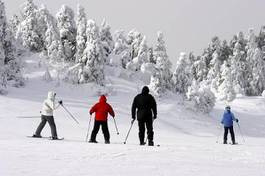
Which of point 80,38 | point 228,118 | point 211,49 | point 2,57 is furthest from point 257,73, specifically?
point 228,118

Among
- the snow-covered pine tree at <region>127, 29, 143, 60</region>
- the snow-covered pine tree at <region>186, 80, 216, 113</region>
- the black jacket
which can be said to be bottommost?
the snow-covered pine tree at <region>186, 80, 216, 113</region>

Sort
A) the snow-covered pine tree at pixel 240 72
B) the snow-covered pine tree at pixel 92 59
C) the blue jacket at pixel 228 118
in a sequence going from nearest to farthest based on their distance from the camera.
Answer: the blue jacket at pixel 228 118 < the snow-covered pine tree at pixel 92 59 < the snow-covered pine tree at pixel 240 72

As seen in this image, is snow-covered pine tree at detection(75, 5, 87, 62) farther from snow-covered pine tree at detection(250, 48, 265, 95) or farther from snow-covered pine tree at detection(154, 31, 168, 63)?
snow-covered pine tree at detection(250, 48, 265, 95)

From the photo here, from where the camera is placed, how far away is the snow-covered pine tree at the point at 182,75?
62.5 m

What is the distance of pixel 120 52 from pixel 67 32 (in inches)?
658

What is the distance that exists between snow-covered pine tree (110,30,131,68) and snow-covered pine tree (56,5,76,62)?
9.23m

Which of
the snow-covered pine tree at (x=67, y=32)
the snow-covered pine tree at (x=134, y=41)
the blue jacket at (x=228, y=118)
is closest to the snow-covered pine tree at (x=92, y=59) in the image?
the snow-covered pine tree at (x=67, y=32)

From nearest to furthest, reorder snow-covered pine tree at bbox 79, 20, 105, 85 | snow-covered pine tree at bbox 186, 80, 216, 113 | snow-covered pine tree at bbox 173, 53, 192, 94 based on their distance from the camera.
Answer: snow-covered pine tree at bbox 186, 80, 216, 113 < snow-covered pine tree at bbox 79, 20, 105, 85 < snow-covered pine tree at bbox 173, 53, 192, 94

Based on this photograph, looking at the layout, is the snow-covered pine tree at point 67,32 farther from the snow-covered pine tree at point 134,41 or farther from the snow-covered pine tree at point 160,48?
the snow-covered pine tree at point 134,41

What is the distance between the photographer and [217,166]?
938cm

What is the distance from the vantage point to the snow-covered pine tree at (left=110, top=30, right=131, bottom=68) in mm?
66025

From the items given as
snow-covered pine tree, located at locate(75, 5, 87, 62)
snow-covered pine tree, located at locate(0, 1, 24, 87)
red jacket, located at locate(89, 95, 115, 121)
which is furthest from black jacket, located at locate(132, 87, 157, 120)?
snow-covered pine tree, located at locate(75, 5, 87, 62)

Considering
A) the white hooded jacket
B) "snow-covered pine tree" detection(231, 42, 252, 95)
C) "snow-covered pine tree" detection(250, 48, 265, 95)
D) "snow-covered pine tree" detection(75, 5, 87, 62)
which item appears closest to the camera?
the white hooded jacket

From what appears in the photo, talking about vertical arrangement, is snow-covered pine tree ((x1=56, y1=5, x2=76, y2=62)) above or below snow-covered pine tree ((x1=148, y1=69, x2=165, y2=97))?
above
